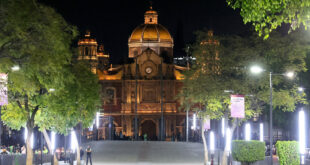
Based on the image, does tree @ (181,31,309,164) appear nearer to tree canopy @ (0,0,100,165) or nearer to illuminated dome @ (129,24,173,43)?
tree canopy @ (0,0,100,165)

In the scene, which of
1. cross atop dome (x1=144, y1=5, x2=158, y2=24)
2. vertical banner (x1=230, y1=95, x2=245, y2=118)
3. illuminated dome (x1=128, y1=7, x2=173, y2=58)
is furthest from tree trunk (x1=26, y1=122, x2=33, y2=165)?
cross atop dome (x1=144, y1=5, x2=158, y2=24)

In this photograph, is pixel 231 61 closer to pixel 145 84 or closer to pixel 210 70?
pixel 210 70

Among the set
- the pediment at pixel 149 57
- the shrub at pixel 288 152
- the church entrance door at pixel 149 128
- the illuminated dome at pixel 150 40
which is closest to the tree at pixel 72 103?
the shrub at pixel 288 152

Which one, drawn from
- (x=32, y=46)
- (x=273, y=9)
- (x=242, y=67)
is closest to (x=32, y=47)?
(x=32, y=46)

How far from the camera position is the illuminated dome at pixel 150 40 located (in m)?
131

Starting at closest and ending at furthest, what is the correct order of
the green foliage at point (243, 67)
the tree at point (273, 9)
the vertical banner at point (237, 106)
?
the tree at point (273, 9) → the vertical banner at point (237, 106) → the green foliage at point (243, 67)

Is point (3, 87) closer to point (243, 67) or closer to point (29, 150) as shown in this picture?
point (29, 150)

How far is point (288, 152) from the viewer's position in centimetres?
3597

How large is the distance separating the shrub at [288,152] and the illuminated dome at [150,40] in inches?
3726

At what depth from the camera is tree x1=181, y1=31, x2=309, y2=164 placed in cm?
4675

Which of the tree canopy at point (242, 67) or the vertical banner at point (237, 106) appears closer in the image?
the vertical banner at point (237, 106)

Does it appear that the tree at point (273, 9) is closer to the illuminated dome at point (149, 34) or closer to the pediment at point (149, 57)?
the pediment at point (149, 57)

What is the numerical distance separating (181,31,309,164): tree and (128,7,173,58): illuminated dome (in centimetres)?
7910

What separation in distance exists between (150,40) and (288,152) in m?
96.0
